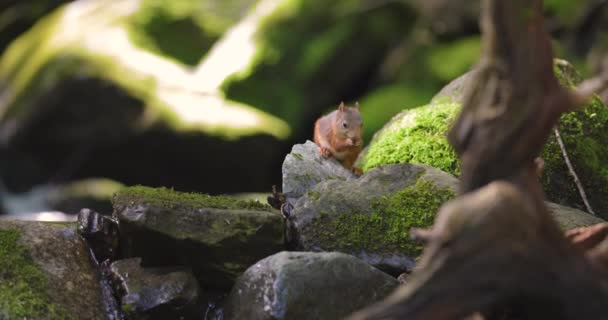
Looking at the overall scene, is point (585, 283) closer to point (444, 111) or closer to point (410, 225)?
point (410, 225)

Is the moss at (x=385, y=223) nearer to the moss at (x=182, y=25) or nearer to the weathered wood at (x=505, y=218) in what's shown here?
the weathered wood at (x=505, y=218)

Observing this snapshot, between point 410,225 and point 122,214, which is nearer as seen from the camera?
point 122,214

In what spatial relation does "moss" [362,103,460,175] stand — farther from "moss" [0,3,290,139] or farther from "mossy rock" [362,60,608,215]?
"moss" [0,3,290,139]

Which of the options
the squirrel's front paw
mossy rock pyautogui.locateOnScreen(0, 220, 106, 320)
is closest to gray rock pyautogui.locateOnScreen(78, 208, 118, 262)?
mossy rock pyautogui.locateOnScreen(0, 220, 106, 320)

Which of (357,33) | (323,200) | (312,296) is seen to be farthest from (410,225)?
(357,33)

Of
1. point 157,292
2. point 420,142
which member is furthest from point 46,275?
point 420,142

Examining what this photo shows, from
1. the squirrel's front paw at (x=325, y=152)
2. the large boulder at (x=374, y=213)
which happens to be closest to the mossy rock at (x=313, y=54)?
the squirrel's front paw at (x=325, y=152)

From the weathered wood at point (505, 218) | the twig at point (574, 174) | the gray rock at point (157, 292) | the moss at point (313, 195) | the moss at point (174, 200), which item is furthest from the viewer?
the twig at point (574, 174)
